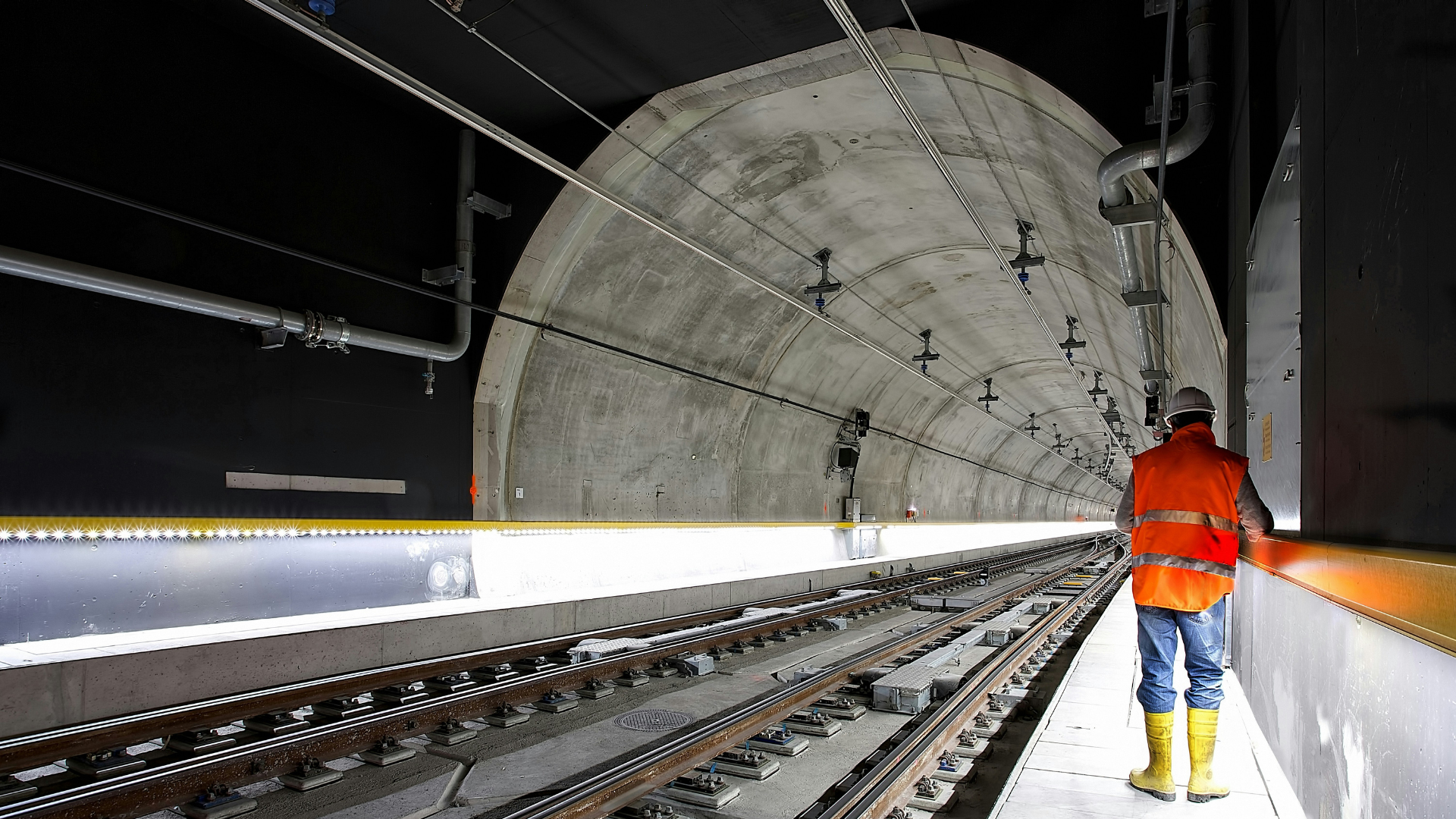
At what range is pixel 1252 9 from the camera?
5.78 meters

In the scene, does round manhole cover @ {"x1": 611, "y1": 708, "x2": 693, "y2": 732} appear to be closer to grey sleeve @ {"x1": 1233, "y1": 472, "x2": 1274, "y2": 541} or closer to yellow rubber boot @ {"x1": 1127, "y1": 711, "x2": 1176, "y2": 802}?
yellow rubber boot @ {"x1": 1127, "y1": 711, "x2": 1176, "y2": 802}

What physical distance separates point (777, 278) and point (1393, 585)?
43.7 ft

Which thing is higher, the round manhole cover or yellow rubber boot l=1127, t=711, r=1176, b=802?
yellow rubber boot l=1127, t=711, r=1176, b=802

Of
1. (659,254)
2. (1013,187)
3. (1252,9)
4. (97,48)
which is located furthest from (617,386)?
(1252,9)

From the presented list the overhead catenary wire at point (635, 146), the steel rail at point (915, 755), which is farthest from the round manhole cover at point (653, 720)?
the overhead catenary wire at point (635, 146)

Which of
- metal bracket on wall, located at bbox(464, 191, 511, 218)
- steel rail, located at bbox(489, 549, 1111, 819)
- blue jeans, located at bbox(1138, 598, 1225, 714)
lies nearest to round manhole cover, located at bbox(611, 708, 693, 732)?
steel rail, located at bbox(489, 549, 1111, 819)

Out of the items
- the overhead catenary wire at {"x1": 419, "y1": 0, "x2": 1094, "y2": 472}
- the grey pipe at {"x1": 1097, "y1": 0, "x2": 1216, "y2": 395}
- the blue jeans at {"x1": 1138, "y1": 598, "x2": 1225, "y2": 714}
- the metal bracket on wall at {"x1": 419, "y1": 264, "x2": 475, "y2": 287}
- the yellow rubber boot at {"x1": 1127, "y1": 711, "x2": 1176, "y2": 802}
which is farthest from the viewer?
the metal bracket on wall at {"x1": 419, "y1": 264, "x2": 475, "y2": 287}

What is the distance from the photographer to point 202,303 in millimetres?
7883

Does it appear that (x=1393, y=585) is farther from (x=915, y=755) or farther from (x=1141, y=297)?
(x=1141, y=297)

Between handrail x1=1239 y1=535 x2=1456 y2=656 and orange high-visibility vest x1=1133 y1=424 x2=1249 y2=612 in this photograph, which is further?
orange high-visibility vest x1=1133 y1=424 x2=1249 y2=612

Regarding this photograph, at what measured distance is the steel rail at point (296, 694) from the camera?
5574 mm

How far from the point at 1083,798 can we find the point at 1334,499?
77.2 inches

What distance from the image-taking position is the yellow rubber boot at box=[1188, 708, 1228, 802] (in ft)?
13.8

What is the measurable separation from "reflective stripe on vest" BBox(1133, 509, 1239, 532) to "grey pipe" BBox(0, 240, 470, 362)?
8.04 meters
